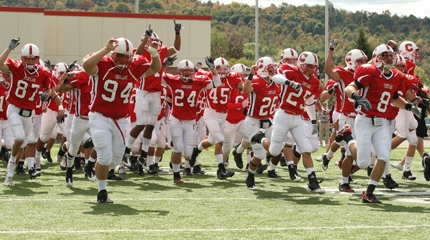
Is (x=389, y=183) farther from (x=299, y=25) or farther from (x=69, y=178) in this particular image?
(x=299, y=25)

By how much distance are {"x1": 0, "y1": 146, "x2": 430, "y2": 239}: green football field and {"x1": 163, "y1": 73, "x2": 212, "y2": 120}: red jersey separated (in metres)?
1.07

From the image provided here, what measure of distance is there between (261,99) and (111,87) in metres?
3.59

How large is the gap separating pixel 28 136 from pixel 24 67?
106cm

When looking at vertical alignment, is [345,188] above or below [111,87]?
below

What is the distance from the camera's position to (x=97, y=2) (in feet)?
370

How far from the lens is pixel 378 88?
1005 centimetres

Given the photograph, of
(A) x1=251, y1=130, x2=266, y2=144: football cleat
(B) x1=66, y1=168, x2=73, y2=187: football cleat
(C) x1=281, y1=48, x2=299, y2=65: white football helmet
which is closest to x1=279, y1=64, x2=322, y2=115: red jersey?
(A) x1=251, y1=130, x2=266, y2=144: football cleat

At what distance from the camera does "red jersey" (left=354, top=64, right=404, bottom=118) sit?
32.8 ft

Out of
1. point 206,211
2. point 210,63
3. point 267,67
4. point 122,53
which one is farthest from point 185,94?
point 206,211

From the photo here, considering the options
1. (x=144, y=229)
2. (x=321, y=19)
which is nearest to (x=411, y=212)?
(x=144, y=229)

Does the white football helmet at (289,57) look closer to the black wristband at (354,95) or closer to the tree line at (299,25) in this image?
the black wristband at (354,95)

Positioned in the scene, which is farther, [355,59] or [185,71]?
[185,71]

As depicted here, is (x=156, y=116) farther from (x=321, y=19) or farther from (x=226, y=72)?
(x=321, y=19)

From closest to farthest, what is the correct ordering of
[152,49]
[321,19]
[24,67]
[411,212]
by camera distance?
1. [411,212]
2. [152,49]
3. [24,67]
4. [321,19]
